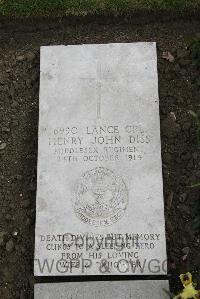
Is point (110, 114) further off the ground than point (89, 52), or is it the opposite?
point (89, 52)

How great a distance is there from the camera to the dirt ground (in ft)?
14.4

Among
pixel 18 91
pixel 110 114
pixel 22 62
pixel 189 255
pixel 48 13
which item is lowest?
pixel 189 255

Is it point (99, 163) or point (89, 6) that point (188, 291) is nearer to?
point (99, 163)

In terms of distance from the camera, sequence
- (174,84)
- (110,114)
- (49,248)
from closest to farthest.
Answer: (49,248)
(110,114)
(174,84)

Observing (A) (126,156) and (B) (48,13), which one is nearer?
(A) (126,156)

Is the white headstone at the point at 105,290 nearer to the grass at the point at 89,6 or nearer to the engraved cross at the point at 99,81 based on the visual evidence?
the engraved cross at the point at 99,81

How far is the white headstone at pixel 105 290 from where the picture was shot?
4.06 metres

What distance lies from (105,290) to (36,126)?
1657mm

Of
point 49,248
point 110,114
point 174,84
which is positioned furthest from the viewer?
point 174,84

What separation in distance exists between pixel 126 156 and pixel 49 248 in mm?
1012

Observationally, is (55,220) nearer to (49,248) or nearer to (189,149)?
(49,248)

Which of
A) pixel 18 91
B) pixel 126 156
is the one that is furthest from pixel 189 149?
pixel 18 91

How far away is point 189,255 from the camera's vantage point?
4336mm

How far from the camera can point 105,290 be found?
4.09 meters
